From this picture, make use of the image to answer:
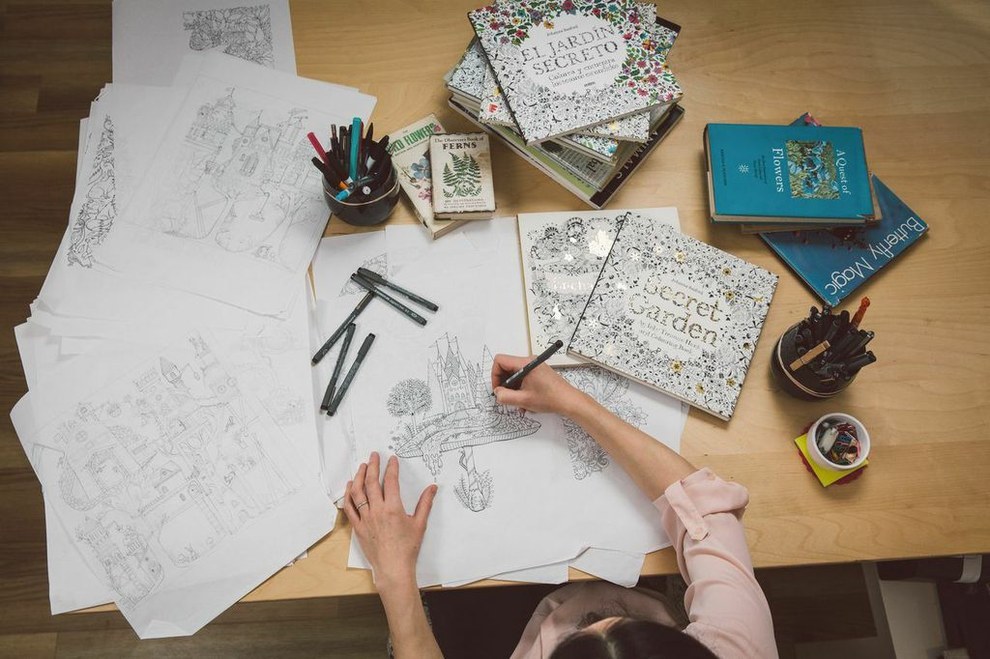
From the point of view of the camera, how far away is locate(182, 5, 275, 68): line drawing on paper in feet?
3.72

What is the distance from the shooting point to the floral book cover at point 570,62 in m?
0.99

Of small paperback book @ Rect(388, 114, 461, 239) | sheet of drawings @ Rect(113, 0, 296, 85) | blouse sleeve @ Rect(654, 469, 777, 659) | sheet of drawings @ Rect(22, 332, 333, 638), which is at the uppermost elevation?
sheet of drawings @ Rect(113, 0, 296, 85)

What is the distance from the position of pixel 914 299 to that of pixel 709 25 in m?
0.58

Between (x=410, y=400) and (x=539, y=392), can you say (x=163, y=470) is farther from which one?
(x=539, y=392)

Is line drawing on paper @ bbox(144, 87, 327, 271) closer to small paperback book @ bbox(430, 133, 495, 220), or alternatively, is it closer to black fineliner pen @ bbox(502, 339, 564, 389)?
small paperback book @ bbox(430, 133, 495, 220)

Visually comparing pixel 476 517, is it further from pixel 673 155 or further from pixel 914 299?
pixel 914 299

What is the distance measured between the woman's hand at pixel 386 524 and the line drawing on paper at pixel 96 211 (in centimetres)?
57

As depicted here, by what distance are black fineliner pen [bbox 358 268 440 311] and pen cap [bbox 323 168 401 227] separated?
8 cm

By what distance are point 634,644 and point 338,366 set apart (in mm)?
552

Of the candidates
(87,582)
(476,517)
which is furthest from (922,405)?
(87,582)

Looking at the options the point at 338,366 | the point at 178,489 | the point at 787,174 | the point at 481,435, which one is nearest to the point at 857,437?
the point at 787,174

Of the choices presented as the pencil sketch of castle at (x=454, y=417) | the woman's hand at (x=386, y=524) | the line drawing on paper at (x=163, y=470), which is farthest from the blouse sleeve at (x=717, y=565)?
the line drawing on paper at (x=163, y=470)

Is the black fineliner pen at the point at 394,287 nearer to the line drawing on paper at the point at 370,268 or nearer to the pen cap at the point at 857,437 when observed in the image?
the line drawing on paper at the point at 370,268

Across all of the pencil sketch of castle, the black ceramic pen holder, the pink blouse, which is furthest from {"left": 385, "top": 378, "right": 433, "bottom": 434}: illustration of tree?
the black ceramic pen holder
